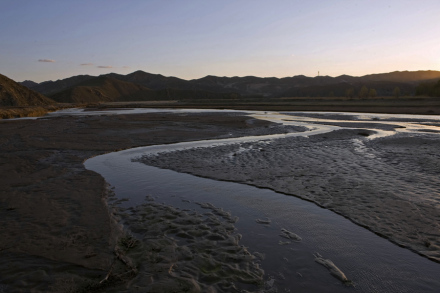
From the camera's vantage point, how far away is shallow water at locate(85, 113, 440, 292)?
4.57 meters

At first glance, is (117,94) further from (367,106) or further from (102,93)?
(367,106)

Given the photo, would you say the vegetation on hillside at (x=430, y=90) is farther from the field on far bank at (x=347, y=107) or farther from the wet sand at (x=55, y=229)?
the wet sand at (x=55, y=229)

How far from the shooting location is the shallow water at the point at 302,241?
15.0 feet

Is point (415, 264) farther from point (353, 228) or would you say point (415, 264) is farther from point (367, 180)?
point (367, 180)

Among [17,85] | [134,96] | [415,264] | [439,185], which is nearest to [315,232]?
[415,264]

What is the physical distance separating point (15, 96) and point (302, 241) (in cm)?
9254

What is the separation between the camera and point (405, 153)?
1421 cm

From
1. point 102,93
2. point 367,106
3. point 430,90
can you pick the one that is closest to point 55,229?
point 367,106

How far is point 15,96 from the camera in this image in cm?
7875

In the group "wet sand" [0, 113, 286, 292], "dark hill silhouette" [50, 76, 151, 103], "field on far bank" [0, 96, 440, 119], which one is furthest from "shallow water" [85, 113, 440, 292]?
"dark hill silhouette" [50, 76, 151, 103]

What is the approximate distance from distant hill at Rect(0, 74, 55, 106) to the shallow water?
273ft

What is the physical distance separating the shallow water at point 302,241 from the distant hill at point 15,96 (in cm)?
8313

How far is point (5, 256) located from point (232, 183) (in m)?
6.43

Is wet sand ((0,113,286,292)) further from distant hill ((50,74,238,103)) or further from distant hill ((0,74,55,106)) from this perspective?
distant hill ((50,74,238,103))
